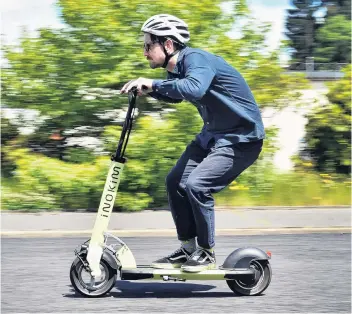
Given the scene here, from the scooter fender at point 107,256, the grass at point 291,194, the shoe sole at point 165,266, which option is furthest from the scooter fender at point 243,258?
the grass at point 291,194

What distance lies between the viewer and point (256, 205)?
37.2 feet

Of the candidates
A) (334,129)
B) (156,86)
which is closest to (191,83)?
(156,86)

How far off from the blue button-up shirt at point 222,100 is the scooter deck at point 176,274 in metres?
0.90

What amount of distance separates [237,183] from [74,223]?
2.65 m

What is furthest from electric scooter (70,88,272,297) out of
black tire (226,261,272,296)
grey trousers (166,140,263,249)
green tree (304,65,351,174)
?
green tree (304,65,351,174)

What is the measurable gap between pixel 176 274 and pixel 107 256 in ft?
1.63

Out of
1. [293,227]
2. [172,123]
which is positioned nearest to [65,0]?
[172,123]

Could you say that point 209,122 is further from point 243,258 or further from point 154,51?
point 243,258

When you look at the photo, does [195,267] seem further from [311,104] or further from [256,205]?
[311,104]

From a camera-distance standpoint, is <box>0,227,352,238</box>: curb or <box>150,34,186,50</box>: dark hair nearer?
<box>150,34,186,50</box>: dark hair

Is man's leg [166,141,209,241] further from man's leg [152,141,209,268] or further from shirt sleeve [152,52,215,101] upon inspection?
shirt sleeve [152,52,215,101]

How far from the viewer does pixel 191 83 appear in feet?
18.6

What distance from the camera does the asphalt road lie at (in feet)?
19.4

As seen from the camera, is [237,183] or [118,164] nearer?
[118,164]
